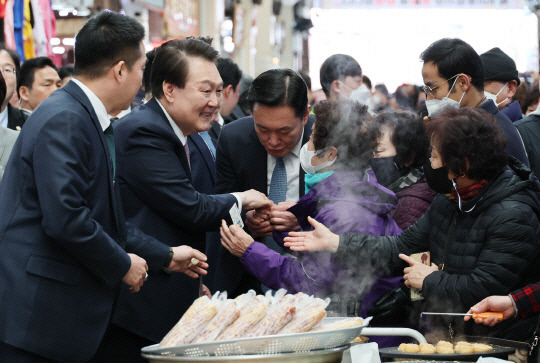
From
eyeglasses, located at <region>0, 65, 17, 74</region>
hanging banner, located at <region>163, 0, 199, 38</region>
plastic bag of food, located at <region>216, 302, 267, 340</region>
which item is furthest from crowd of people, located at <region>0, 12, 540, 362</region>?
hanging banner, located at <region>163, 0, 199, 38</region>

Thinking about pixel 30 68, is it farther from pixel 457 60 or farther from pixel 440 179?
pixel 440 179

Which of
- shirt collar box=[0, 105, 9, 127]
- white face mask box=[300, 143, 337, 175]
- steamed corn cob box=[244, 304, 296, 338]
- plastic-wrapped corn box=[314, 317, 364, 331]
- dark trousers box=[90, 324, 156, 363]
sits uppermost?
white face mask box=[300, 143, 337, 175]

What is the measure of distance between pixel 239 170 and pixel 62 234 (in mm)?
1619

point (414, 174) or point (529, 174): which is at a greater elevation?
point (529, 174)

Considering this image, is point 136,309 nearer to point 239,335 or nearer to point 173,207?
point 173,207

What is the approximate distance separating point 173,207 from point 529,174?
5.61 ft

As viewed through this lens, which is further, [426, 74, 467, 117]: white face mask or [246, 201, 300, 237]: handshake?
[426, 74, 467, 117]: white face mask

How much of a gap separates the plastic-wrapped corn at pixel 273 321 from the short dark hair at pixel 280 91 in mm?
A: 1446

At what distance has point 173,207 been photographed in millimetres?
3314

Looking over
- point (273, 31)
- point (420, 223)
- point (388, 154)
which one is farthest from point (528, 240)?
point (273, 31)

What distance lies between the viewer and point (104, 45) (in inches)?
116

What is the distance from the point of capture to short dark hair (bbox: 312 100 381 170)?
3.44m

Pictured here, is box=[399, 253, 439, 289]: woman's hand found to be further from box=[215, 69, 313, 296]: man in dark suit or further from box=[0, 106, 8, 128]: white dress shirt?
box=[0, 106, 8, 128]: white dress shirt

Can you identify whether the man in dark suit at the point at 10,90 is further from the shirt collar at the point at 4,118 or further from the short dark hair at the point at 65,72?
the short dark hair at the point at 65,72
